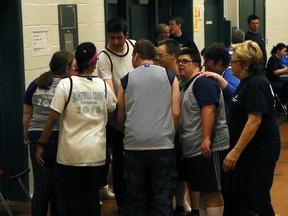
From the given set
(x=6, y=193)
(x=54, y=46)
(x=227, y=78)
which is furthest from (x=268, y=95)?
(x=6, y=193)

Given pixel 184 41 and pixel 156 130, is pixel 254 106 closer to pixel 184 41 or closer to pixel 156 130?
pixel 156 130

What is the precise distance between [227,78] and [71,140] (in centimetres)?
148

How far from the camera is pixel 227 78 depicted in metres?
5.38

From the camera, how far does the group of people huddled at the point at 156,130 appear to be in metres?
4.75

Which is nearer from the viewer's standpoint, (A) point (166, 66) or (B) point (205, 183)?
(B) point (205, 183)

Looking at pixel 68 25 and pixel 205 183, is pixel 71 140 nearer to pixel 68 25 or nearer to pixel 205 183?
pixel 205 183

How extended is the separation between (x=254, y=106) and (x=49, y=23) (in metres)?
2.76

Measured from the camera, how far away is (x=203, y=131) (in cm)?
485

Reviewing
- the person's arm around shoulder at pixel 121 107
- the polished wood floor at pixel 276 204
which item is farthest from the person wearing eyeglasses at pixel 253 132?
the polished wood floor at pixel 276 204

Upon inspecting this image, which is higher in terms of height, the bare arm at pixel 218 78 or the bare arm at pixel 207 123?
the bare arm at pixel 218 78

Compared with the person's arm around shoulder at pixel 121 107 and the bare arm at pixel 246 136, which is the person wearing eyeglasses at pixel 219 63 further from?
the person's arm around shoulder at pixel 121 107

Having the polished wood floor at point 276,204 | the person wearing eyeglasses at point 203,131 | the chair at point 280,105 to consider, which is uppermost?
the person wearing eyeglasses at point 203,131

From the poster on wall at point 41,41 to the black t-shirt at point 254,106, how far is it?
7.81ft

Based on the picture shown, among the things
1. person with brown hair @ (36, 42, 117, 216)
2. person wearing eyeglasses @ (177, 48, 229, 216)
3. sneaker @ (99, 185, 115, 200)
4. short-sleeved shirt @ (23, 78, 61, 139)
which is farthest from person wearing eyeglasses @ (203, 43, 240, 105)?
sneaker @ (99, 185, 115, 200)
